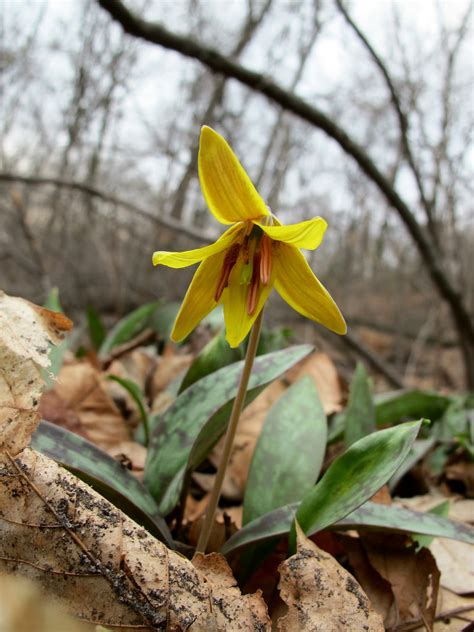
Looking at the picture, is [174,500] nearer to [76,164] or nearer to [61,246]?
[61,246]

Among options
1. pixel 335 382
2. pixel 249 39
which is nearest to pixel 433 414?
pixel 335 382

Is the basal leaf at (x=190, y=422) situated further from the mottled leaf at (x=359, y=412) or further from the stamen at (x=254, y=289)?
the mottled leaf at (x=359, y=412)

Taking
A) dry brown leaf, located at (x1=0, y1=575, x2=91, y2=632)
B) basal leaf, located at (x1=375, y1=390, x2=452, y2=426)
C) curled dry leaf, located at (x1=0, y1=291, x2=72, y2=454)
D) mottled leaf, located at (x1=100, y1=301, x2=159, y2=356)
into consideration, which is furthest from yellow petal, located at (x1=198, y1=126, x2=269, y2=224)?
mottled leaf, located at (x1=100, y1=301, x2=159, y2=356)

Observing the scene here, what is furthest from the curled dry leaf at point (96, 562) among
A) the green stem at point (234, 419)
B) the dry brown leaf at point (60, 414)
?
the dry brown leaf at point (60, 414)

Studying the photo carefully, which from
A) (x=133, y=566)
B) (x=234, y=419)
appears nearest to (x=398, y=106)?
(x=234, y=419)

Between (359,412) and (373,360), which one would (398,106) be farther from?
(359,412)

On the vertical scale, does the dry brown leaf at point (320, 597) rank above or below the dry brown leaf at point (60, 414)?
above
